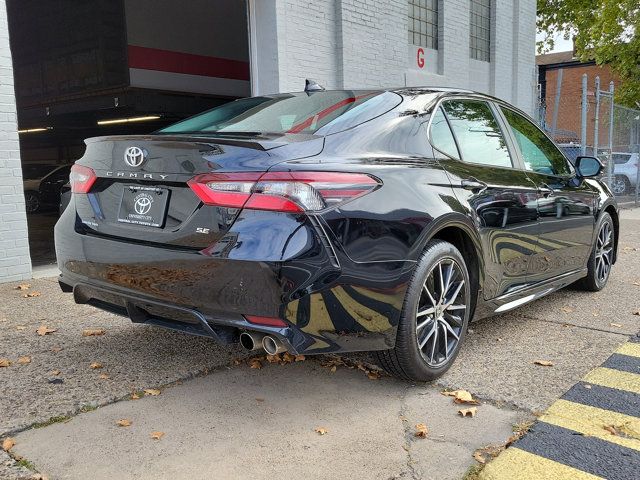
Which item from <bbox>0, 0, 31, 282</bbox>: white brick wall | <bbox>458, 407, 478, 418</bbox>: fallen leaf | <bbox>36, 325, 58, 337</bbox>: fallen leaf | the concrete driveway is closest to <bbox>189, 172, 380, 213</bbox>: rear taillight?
the concrete driveway

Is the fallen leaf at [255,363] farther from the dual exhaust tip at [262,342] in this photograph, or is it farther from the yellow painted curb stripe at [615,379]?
the yellow painted curb stripe at [615,379]

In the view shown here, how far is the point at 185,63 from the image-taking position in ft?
53.0

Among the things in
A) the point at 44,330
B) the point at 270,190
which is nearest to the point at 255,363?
the point at 270,190

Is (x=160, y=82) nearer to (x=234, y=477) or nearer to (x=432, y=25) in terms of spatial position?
(x=432, y=25)

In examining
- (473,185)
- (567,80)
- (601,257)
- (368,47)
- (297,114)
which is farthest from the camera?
(567,80)

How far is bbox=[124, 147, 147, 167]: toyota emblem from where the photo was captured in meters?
2.94

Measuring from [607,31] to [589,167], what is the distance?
21.3 meters

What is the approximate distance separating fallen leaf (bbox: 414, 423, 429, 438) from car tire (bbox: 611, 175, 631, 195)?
48.0ft

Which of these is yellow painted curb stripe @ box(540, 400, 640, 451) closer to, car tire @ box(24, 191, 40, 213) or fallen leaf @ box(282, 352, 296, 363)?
fallen leaf @ box(282, 352, 296, 363)

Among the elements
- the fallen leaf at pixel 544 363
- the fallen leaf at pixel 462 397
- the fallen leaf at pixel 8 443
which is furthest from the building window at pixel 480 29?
the fallen leaf at pixel 8 443

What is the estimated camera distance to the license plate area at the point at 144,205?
284 centimetres

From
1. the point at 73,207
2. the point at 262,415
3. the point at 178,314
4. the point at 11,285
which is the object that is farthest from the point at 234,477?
the point at 11,285

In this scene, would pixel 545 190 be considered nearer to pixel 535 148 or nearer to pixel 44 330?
pixel 535 148

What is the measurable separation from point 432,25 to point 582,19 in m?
17.8
